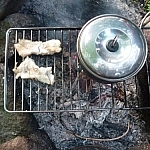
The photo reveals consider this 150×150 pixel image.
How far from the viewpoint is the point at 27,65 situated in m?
1.99

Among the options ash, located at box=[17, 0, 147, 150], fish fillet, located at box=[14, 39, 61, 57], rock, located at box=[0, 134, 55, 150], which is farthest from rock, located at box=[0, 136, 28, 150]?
fish fillet, located at box=[14, 39, 61, 57]

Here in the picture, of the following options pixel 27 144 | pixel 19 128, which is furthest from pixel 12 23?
pixel 27 144

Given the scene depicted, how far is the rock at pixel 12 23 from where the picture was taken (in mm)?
2191

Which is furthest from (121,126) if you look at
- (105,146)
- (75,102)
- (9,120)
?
(9,120)

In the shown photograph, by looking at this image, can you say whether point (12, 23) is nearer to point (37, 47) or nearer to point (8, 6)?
point (8, 6)

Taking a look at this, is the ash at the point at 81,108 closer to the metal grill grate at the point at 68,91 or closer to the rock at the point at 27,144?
the metal grill grate at the point at 68,91

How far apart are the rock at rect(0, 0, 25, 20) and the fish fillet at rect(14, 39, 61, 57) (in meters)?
0.25

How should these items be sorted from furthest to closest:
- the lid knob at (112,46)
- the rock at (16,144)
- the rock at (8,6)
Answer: the rock at (8,6) < the rock at (16,144) < the lid knob at (112,46)

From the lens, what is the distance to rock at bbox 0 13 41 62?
2.19 metres

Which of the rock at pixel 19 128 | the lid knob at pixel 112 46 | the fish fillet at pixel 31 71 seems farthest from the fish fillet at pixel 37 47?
the lid knob at pixel 112 46

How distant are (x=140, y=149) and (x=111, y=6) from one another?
927mm

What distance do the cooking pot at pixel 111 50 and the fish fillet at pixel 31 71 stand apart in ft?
0.98

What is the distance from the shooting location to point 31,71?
200cm

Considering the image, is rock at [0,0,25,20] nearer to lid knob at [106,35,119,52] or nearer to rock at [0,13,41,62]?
rock at [0,13,41,62]
